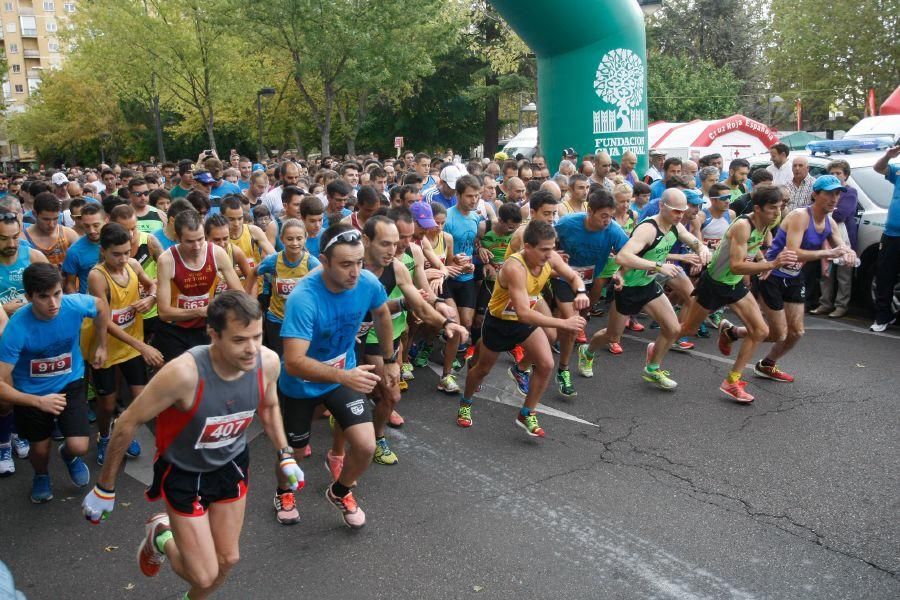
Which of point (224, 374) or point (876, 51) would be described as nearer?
point (224, 374)

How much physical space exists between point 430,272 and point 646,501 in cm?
261

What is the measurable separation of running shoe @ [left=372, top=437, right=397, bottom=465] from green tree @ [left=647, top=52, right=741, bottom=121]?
33.4 metres

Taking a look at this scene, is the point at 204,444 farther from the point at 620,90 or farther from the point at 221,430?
the point at 620,90

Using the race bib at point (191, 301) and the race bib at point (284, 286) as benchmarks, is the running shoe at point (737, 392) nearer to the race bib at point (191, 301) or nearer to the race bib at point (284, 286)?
the race bib at point (284, 286)

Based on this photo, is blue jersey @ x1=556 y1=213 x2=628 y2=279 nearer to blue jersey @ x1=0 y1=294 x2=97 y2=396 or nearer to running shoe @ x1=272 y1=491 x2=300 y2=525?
running shoe @ x1=272 y1=491 x2=300 y2=525

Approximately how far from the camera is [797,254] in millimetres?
6906

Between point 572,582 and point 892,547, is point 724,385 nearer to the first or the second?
point 892,547

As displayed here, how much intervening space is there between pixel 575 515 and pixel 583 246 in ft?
10.6

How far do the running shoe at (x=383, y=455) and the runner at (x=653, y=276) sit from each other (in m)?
2.64

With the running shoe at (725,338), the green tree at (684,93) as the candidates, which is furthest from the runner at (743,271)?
the green tree at (684,93)

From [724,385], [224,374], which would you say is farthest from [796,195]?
[224,374]

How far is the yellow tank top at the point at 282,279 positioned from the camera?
246 inches

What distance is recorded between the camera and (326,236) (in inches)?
186

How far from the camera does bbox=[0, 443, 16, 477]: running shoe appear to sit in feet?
18.7
